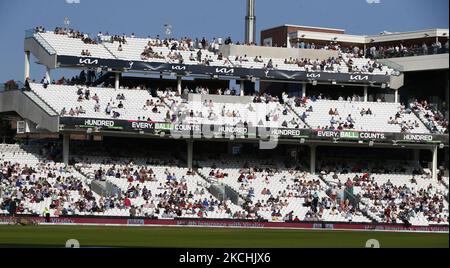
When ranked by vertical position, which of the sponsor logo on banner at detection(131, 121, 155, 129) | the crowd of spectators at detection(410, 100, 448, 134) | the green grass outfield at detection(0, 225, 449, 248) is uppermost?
the crowd of spectators at detection(410, 100, 448, 134)

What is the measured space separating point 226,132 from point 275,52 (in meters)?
Answer: 7.99

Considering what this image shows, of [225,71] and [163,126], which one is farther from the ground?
[225,71]

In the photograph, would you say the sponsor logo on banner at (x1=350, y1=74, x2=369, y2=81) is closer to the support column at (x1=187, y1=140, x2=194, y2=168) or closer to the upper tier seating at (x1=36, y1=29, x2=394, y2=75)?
the upper tier seating at (x1=36, y1=29, x2=394, y2=75)

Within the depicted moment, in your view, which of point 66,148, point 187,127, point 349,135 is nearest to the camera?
point 66,148

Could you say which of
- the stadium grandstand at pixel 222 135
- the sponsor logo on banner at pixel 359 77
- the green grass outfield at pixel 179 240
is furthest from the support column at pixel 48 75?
the sponsor logo on banner at pixel 359 77

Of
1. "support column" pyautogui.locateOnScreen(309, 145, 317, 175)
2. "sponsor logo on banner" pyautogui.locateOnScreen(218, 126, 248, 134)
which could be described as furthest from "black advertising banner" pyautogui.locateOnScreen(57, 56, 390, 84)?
"sponsor logo on banner" pyautogui.locateOnScreen(218, 126, 248, 134)

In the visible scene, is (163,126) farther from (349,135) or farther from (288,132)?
(349,135)

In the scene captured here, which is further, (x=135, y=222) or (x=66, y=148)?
(x=66, y=148)

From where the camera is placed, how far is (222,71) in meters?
41.1

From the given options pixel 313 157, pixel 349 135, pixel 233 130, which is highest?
pixel 233 130

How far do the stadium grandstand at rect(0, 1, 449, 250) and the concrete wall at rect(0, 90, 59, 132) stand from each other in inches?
2.3

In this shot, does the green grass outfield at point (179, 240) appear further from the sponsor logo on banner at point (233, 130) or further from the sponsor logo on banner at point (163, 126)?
the sponsor logo on banner at point (163, 126)

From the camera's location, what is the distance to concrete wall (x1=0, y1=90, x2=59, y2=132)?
116ft

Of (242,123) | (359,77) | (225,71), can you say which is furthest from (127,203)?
(359,77)
